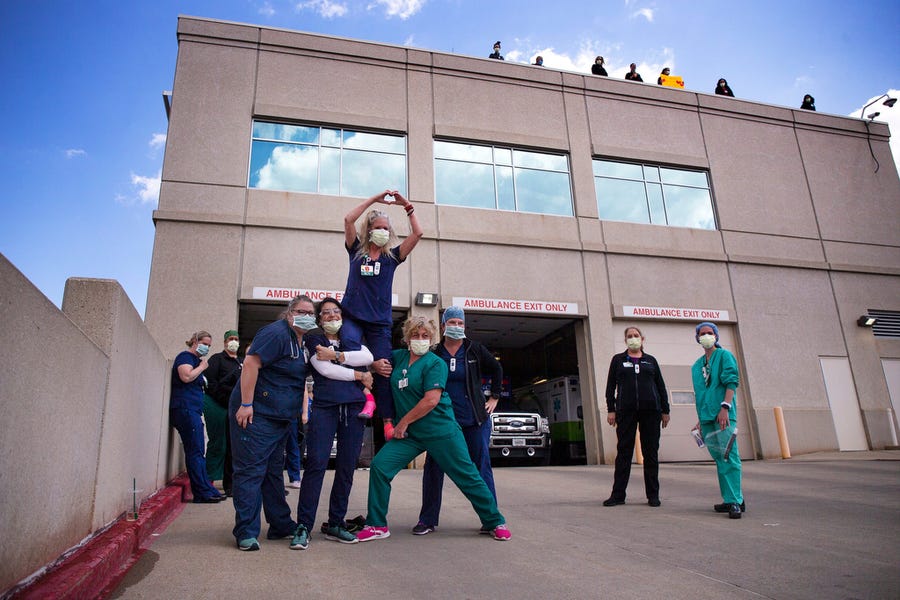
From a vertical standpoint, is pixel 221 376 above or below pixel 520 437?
above

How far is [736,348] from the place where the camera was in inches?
607

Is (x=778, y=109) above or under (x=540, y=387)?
above

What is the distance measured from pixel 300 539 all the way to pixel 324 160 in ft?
37.6

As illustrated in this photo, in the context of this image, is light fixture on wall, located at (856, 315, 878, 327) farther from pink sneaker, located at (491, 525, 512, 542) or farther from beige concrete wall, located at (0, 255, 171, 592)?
beige concrete wall, located at (0, 255, 171, 592)

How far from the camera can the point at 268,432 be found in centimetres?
404

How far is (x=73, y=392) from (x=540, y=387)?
15.6 m

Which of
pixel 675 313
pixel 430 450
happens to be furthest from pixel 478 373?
pixel 675 313

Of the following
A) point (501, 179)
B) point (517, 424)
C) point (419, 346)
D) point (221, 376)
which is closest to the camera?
point (419, 346)

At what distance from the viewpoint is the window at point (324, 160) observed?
13.6 m

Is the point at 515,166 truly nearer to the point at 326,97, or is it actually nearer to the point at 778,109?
the point at 326,97

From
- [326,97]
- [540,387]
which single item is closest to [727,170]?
[540,387]

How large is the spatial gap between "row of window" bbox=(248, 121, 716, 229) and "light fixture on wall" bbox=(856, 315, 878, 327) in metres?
4.95

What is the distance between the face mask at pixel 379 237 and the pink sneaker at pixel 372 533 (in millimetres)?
2193

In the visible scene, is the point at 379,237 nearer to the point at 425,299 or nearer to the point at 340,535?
the point at 340,535
